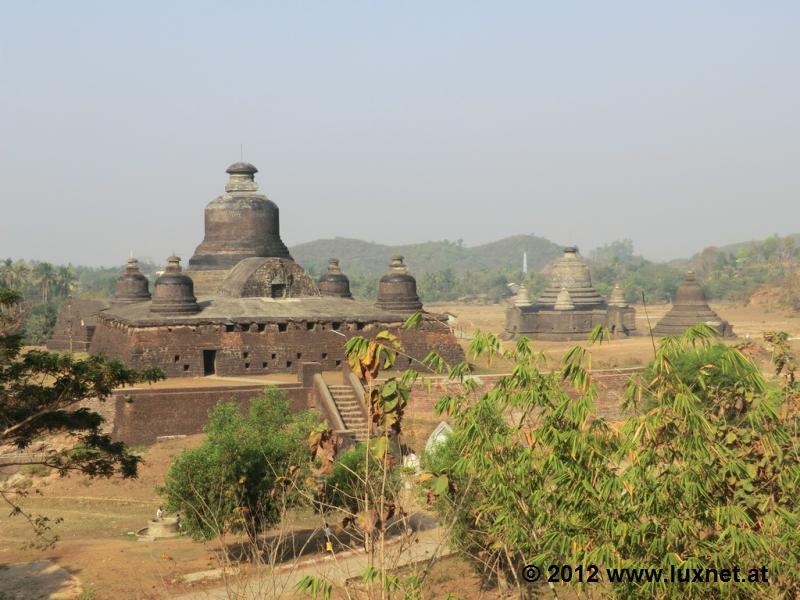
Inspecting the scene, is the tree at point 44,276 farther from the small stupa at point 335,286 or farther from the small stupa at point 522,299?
the small stupa at point 335,286

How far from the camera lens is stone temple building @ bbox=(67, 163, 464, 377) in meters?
29.3

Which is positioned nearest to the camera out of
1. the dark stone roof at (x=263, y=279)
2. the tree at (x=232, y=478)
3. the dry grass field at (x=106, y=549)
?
the dry grass field at (x=106, y=549)

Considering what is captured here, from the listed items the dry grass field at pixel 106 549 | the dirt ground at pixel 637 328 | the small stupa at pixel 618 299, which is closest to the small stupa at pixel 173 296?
the dry grass field at pixel 106 549

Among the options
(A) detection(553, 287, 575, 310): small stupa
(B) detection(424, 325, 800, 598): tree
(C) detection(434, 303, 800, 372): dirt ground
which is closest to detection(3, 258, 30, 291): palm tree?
(C) detection(434, 303, 800, 372): dirt ground

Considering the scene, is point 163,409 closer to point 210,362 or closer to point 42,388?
point 210,362

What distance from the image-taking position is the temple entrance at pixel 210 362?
29.5 metres

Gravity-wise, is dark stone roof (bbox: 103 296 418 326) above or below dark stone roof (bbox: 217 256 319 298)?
below

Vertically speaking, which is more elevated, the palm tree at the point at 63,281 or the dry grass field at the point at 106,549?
the palm tree at the point at 63,281

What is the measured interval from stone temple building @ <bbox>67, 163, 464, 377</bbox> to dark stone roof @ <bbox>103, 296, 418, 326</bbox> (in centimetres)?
3

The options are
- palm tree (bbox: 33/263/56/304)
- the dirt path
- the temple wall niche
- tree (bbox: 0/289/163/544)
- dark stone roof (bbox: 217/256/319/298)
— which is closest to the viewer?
tree (bbox: 0/289/163/544)

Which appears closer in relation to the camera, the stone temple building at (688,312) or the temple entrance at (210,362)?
the temple entrance at (210,362)

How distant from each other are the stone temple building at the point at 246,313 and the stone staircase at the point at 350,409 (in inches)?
56.5

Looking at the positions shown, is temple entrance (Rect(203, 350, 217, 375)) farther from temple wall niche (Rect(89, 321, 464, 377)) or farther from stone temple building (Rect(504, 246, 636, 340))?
stone temple building (Rect(504, 246, 636, 340))


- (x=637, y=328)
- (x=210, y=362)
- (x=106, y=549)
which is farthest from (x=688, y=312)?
(x=106, y=549)
